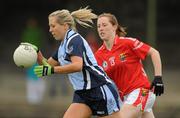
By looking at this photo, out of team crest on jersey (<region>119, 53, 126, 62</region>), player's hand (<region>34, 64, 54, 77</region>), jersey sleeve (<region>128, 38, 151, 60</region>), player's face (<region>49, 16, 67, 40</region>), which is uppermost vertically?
player's face (<region>49, 16, 67, 40</region>)

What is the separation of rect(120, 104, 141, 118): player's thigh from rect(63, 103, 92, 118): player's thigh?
23.3 inches

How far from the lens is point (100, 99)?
10312 mm

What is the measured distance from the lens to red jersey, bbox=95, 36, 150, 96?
10953 mm

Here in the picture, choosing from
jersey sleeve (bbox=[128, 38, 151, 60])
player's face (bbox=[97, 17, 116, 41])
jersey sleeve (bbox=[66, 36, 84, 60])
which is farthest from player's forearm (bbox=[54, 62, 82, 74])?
jersey sleeve (bbox=[128, 38, 151, 60])

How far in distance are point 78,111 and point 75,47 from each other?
753 millimetres

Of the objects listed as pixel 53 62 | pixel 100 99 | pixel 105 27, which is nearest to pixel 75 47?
pixel 100 99

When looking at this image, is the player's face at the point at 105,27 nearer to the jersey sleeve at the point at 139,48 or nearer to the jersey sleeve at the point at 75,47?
the jersey sleeve at the point at 139,48

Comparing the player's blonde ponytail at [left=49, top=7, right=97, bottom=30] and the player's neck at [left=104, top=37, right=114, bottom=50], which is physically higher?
the player's blonde ponytail at [left=49, top=7, right=97, bottom=30]

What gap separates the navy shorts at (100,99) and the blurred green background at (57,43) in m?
7.57

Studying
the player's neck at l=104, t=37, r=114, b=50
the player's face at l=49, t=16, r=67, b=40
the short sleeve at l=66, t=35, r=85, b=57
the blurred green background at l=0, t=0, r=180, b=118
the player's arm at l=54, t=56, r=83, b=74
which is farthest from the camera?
the blurred green background at l=0, t=0, r=180, b=118

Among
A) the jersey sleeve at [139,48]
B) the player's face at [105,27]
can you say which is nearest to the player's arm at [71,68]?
the player's face at [105,27]

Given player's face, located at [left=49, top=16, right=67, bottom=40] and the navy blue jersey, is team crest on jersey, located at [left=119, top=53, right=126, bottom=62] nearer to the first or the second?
the navy blue jersey

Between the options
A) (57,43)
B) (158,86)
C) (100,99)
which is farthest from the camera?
(57,43)

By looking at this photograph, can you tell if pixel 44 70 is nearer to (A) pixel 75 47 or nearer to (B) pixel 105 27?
(A) pixel 75 47
